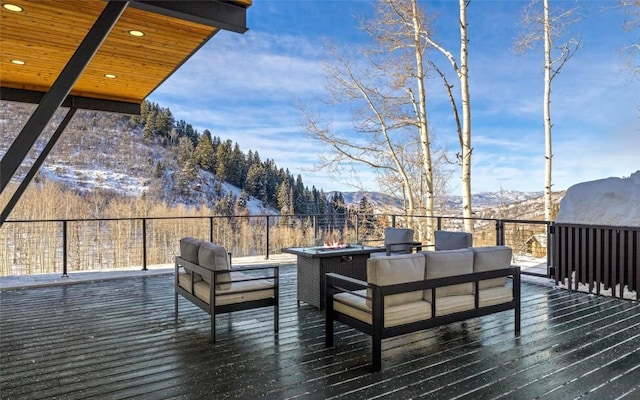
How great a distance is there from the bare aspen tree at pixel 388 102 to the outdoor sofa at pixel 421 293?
6944 mm

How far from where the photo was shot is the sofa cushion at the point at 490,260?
11.5ft

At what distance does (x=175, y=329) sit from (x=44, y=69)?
346 cm

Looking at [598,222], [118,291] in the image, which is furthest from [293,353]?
[598,222]

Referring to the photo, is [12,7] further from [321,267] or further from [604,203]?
[604,203]

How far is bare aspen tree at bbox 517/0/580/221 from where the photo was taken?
9.41m

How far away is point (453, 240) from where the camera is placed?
17.9 feet

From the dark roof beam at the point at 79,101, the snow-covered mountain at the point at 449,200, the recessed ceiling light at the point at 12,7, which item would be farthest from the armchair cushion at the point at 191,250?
the snow-covered mountain at the point at 449,200

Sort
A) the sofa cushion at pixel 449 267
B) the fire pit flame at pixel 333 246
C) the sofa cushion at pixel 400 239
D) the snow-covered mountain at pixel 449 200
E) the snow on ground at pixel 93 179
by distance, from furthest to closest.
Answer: the snow on ground at pixel 93 179 < the snow-covered mountain at pixel 449 200 < the sofa cushion at pixel 400 239 < the fire pit flame at pixel 333 246 < the sofa cushion at pixel 449 267

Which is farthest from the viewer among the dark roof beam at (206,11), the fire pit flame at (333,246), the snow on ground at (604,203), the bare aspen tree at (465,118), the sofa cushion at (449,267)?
the bare aspen tree at (465,118)

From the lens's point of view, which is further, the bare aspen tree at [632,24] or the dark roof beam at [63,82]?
the bare aspen tree at [632,24]

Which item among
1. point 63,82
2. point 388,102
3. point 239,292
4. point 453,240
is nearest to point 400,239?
point 453,240

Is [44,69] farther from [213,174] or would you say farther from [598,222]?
[213,174]

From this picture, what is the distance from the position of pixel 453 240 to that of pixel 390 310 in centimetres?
Result: 277

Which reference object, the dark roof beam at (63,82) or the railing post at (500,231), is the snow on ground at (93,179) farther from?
the railing post at (500,231)
